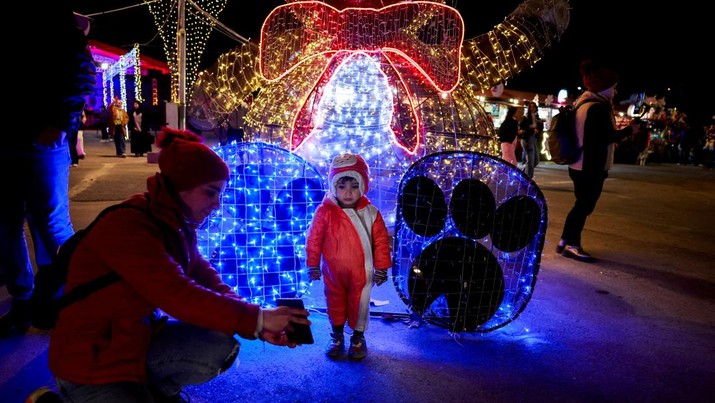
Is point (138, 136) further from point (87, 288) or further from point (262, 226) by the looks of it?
point (87, 288)

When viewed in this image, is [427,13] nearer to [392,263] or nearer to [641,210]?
[392,263]

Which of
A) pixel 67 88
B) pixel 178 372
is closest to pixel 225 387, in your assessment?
pixel 178 372

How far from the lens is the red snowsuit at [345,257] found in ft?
9.50

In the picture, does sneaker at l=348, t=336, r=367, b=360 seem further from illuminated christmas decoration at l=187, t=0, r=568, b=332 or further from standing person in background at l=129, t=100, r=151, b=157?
standing person in background at l=129, t=100, r=151, b=157

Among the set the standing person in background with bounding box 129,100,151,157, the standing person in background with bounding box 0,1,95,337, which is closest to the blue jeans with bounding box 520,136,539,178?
the standing person in background with bounding box 0,1,95,337

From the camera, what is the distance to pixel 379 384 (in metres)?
2.60

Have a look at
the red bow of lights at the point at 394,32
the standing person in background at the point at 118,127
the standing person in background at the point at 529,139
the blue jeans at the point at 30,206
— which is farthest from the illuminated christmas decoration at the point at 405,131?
the standing person in background at the point at 118,127

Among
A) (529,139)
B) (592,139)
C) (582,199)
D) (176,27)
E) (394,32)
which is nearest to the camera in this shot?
(394,32)

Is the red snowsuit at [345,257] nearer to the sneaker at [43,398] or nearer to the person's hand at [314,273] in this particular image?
the person's hand at [314,273]

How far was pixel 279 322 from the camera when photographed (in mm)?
1663

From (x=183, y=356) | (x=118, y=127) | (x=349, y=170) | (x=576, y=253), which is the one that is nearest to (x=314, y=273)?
(x=349, y=170)

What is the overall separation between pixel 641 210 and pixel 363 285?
7.51 metres

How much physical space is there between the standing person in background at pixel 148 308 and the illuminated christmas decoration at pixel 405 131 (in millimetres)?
1346

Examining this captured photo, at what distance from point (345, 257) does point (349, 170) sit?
533mm
